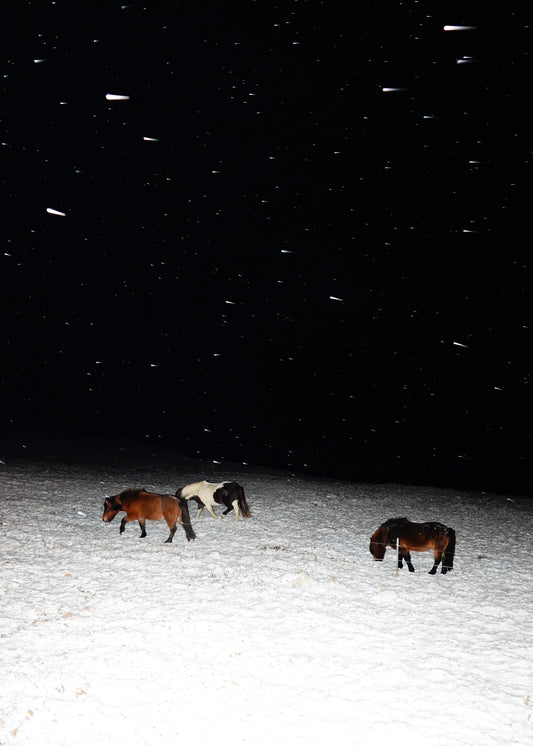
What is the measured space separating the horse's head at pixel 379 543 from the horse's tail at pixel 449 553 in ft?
3.72

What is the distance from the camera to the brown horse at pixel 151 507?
32.2 feet

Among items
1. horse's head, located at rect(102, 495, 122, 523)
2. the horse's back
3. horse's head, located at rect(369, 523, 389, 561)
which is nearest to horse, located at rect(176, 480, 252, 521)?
the horse's back

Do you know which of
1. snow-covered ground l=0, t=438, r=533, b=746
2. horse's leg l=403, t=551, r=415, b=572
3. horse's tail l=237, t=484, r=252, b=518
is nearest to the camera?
snow-covered ground l=0, t=438, r=533, b=746

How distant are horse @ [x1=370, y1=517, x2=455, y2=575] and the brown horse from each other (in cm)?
396

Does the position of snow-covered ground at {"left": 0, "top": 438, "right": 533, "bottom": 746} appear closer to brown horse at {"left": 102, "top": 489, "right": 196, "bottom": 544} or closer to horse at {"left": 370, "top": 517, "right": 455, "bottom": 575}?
horse at {"left": 370, "top": 517, "right": 455, "bottom": 575}

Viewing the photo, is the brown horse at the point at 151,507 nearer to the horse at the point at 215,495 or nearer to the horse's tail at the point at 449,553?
the horse at the point at 215,495

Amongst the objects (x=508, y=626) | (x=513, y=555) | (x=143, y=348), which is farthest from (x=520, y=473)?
(x=143, y=348)

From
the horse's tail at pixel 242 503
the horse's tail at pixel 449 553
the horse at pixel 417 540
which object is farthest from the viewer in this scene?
the horse's tail at pixel 242 503

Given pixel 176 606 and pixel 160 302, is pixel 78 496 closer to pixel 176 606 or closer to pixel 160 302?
pixel 176 606

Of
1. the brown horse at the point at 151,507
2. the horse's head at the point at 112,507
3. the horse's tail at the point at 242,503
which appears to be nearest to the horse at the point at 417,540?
the horse's tail at the point at 242,503

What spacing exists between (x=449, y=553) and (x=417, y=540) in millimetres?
942

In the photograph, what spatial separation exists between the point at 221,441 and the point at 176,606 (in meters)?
39.7

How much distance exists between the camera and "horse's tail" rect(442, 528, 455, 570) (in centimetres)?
880

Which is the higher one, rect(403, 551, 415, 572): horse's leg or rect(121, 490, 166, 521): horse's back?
rect(121, 490, 166, 521): horse's back
